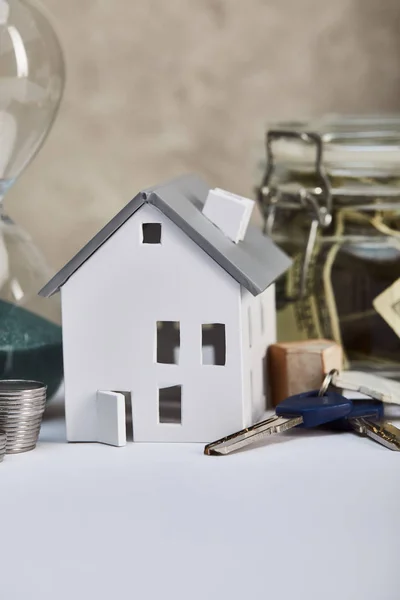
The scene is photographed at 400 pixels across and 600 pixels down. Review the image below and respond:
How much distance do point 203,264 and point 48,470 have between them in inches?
5.9

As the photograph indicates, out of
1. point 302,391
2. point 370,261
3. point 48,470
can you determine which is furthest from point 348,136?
point 48,470

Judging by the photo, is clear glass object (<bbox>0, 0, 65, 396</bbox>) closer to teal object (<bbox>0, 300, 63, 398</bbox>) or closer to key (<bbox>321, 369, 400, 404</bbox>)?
teal object (<bbox>0, 300, 63, 398</bbox>)

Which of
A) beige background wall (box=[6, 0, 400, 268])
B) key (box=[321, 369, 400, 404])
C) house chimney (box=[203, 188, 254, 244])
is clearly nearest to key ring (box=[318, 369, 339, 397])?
key (box=[321, 369, 400, 404])

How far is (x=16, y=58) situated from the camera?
66 centimetres

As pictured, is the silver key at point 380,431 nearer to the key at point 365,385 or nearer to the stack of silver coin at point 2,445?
the key at point 365,385

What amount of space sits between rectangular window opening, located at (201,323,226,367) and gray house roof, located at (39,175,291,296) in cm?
12

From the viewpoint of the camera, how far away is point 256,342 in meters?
0.66

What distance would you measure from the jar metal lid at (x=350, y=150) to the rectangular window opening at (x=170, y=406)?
0.19 meters

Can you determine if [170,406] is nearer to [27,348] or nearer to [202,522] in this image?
[27,348]

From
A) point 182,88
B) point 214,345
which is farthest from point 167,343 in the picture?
point 182,88

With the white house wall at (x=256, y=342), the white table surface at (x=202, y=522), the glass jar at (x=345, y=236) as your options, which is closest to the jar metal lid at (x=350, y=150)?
the glass jar at (x=345, y=236)

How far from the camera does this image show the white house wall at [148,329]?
60 centimetres

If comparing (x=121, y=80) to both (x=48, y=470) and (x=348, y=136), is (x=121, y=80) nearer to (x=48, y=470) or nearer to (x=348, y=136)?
(x=348, y=136)

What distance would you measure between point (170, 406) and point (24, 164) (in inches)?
7.7
